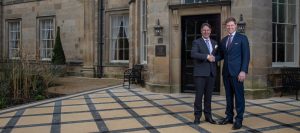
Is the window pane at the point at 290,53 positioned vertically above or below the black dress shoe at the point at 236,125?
above

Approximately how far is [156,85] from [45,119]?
4.76m

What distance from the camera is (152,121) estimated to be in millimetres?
6691

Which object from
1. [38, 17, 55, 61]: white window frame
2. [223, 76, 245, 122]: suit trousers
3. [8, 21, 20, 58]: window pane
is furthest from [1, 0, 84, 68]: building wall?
[223, 76, 245, 122]: suit trousers

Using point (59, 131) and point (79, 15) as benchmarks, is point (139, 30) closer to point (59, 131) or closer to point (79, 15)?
point (79, 15)

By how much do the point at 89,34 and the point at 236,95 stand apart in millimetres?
11237

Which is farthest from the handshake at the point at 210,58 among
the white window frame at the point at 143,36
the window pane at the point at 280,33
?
the white window frame at the point at 143,36

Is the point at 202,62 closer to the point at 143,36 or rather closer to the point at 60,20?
the point at 143,36

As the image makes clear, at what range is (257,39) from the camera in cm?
975

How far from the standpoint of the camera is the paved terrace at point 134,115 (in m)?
6.13

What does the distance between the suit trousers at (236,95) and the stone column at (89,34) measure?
10783mm

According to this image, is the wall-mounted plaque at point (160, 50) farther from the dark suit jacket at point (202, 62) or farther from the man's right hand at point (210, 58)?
the man's right hand at point (210, 58)

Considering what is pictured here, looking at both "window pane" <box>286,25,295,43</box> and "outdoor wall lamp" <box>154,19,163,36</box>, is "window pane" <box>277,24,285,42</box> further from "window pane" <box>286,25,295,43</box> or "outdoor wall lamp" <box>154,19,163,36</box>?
"outdoor wall lamp" <box>154,19,163,36</box>

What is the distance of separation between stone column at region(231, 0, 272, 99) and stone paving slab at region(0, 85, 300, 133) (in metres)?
0.47

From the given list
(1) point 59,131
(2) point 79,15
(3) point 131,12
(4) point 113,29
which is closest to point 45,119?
(1) point 59,131
